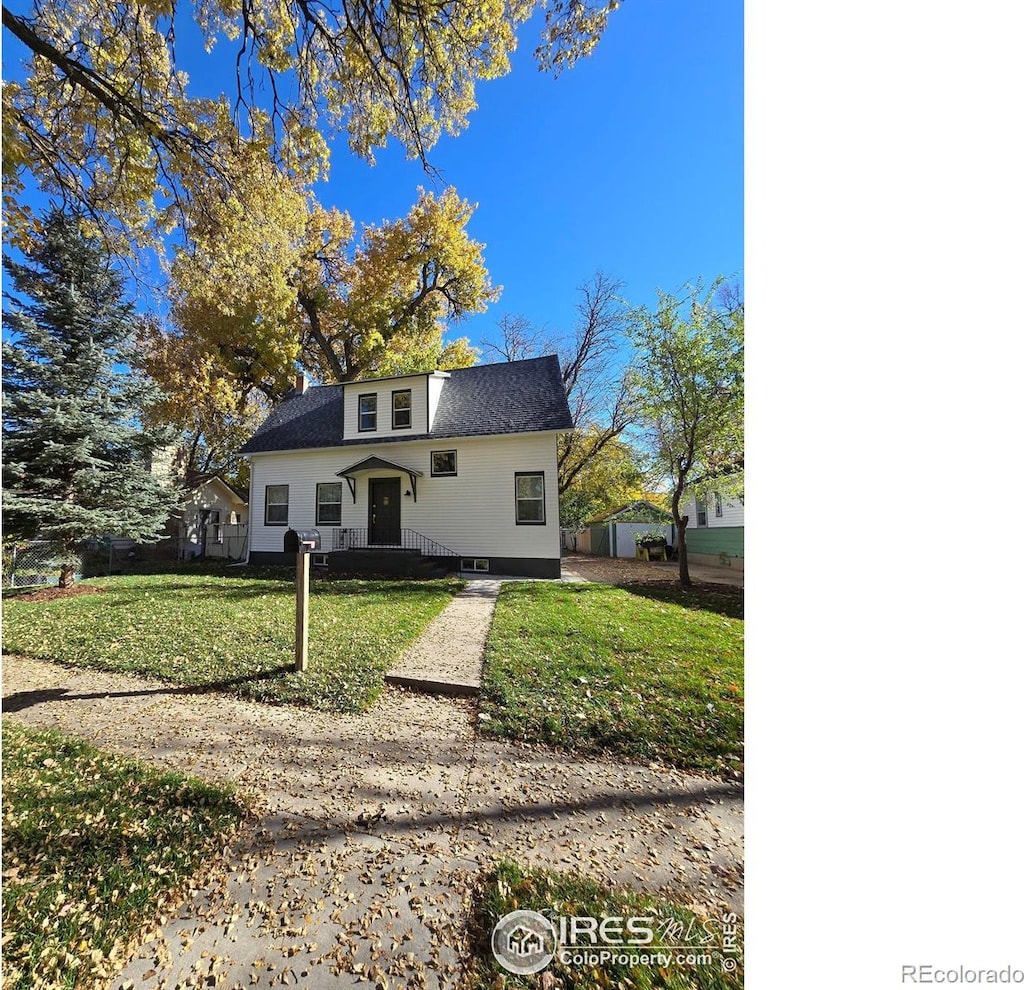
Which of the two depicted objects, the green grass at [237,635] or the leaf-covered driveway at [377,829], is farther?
the green grass at [237,635]

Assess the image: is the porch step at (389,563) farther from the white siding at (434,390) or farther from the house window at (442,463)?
the white siding at (434,390)

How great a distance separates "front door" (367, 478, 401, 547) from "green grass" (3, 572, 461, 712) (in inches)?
133

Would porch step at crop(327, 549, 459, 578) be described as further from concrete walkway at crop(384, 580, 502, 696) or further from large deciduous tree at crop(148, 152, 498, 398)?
large deciduous tree at crop(148, 152, 498, 398)

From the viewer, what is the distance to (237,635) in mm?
5008

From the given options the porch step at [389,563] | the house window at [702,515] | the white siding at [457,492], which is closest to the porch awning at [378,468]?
the white siding at [457,492]

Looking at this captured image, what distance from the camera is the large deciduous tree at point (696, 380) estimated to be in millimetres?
8377

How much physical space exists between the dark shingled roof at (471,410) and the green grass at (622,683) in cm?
594

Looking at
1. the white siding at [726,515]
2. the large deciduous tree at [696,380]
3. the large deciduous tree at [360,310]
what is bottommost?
the white siding at [726,515]

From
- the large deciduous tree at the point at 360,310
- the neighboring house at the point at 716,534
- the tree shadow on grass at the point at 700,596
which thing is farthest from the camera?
the large deciduous tree at the point at 360,310

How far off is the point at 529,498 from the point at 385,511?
4.49 m

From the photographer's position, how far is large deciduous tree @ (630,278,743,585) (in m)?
8.38

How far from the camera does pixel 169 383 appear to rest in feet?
50.3

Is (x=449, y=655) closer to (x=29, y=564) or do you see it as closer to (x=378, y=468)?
(x=378, y=468)

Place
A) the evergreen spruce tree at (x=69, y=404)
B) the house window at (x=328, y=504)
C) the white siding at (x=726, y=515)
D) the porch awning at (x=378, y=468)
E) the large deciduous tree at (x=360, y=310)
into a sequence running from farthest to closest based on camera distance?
the large deciduous tree at (x=360, y=310) → the white siding at (x=726, y=515) → the house window at (x=328, y=504) → the porch awning at (x=378, y=468) → the evergreen spruce tree at (x=69, y=404)
